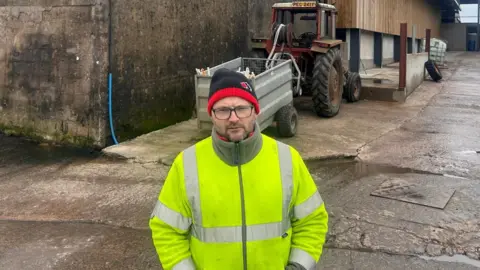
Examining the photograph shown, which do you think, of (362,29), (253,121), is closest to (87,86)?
(253,121)

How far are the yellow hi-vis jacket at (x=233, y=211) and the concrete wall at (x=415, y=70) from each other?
11.8m

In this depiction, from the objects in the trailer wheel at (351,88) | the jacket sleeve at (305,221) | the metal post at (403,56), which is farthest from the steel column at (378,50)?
the jacket sleeve at (305,221)

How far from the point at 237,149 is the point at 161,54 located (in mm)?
6835

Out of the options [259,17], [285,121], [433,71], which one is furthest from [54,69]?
[433,71]

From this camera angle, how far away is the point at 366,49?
1755 cm

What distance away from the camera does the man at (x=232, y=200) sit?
1986mm

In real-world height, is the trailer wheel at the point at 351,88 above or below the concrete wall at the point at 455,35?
below

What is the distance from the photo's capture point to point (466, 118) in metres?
10.5

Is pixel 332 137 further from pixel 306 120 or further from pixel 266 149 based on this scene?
pixel 266 149

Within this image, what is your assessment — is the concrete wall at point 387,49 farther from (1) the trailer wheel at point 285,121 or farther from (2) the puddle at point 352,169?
(2) the puddle at point 352,169

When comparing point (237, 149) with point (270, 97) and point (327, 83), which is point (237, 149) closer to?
point (270, 97)

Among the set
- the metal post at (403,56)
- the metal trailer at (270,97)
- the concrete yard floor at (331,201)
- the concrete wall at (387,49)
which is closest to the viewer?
the concrete yard floor at (331,201)

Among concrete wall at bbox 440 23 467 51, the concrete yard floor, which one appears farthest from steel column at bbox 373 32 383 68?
concrete wall at bbox 440 23 467 51

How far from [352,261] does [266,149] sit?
2094 millimetres
